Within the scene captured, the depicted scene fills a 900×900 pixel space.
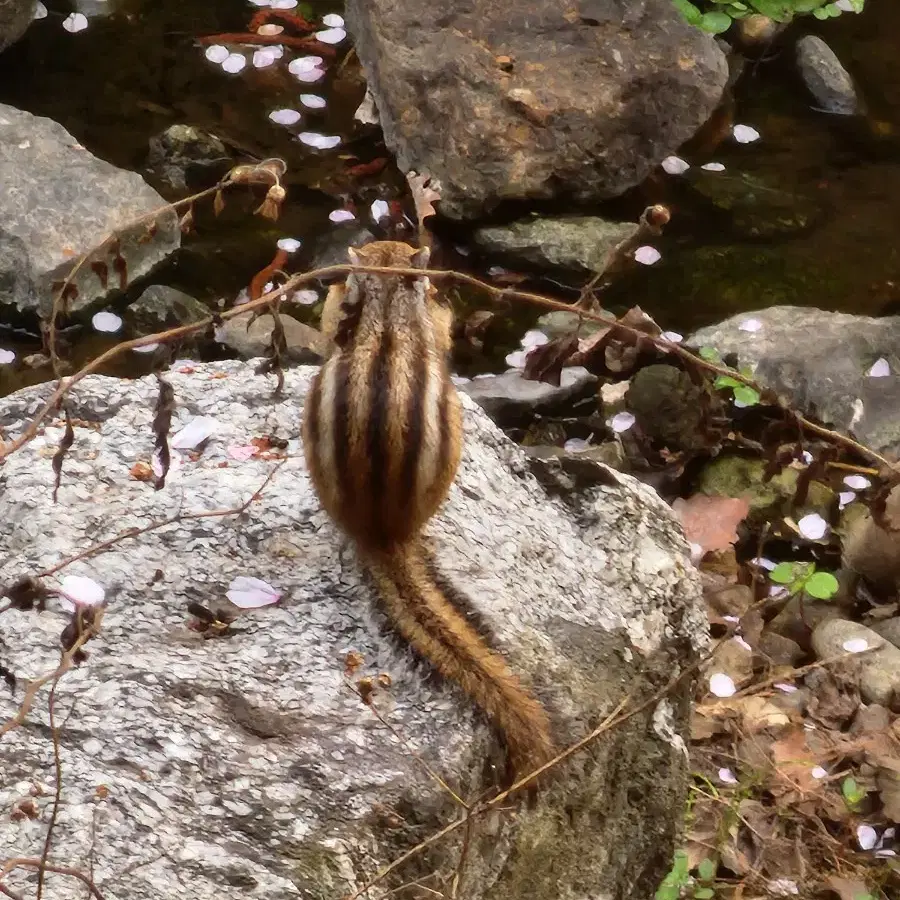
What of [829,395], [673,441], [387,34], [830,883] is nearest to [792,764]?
[830,883]

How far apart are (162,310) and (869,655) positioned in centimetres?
286

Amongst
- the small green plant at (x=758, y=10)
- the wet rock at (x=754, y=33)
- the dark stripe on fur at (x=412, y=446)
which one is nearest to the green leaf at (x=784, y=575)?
the dark stripe on fur at (x=412, y=446)

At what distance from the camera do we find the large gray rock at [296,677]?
186 centimetres

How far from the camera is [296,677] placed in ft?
7.06

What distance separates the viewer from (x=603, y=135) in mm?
5387

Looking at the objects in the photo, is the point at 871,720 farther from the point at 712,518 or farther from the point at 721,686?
the point at 712,518

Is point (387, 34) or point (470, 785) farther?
point (387, 34)

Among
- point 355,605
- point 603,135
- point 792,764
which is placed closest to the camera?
point 355,605

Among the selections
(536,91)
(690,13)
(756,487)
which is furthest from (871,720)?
(536,91)

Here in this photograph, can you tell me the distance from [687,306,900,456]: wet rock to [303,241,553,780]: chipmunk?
2583mm

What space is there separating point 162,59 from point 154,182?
1030 millimetres

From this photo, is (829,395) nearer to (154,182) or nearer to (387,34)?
(387,34)

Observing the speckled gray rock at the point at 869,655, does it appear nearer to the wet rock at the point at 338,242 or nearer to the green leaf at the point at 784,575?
the green leaf at the point at 784,575

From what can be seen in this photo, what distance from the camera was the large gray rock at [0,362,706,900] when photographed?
6.09 ft
